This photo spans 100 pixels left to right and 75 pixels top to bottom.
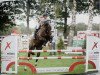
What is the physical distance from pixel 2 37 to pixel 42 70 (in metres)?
0.78

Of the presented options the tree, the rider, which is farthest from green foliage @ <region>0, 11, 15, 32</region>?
the rider

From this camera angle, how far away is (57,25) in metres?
4.61

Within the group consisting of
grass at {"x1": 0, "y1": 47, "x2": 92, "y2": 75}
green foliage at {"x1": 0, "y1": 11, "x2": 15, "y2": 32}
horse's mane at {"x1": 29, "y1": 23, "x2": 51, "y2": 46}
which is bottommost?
grass at {"x1": 0, "y1": 47, "x2": 92, "y2": 75}

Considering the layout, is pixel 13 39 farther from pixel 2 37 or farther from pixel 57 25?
pixel 57 25

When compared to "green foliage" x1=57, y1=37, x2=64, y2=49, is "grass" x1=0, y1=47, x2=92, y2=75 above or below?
below

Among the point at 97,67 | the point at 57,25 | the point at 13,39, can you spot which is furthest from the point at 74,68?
the point at 13,39

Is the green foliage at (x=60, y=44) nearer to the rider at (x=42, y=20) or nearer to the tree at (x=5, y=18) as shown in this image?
the rider at (x=42, y=20)

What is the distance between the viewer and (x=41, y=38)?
186 inches

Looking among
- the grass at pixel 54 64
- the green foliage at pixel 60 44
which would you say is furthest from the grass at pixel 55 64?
the green foliage at pixel 60 44

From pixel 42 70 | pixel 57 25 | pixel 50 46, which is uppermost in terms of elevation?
pixel 57 25

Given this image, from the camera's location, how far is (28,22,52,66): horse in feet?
15.4

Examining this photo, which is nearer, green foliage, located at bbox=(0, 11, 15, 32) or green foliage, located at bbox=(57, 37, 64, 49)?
green foliage, located at bbox=(57, 37, 64, 49)

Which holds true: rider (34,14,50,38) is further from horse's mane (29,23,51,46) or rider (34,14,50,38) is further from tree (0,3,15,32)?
tree (0,3,15,32)

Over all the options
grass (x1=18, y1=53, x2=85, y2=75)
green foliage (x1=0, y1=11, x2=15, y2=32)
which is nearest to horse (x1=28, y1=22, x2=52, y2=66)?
grass (x1=18, y1=53, x2=85, y2=75)
